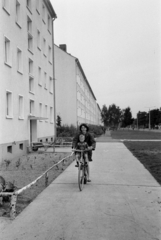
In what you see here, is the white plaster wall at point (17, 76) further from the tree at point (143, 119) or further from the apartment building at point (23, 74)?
the tree at point (143, 119)

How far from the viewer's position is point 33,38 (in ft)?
64.8

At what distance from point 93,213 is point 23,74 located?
1361cm

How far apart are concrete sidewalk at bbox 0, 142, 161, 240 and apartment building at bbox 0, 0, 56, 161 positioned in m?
7.64

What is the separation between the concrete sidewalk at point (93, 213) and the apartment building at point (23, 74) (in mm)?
7635

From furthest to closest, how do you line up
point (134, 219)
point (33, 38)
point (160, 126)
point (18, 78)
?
point (160, 126) → point (33, 38) → point (18, 78) → point (134, 219)

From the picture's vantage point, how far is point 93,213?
4680 mm

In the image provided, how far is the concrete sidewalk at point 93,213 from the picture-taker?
378 cm

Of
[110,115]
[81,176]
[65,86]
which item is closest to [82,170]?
[81,176]

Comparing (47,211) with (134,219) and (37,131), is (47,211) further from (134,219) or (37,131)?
(37,131)

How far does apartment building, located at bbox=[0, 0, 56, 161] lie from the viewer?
14078mm

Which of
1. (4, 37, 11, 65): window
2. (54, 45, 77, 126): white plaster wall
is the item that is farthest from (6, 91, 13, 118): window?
(54, 45, 77, 126): white plaster wall

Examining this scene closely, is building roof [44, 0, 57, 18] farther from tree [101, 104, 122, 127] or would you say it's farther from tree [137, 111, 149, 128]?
tree [137, 111, 149, 128]

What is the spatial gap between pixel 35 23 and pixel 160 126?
89362 millimetres

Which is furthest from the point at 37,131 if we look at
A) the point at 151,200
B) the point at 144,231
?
the point at 144,231
